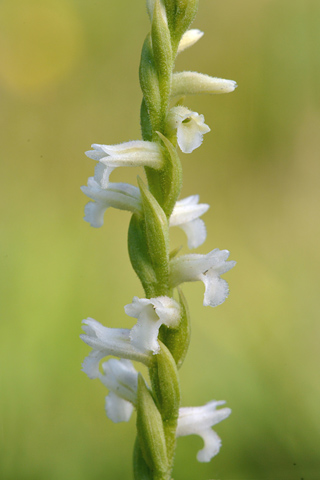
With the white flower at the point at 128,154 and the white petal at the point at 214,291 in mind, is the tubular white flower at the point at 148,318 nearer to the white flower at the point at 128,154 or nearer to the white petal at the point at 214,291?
the white petal at the point at 214,291

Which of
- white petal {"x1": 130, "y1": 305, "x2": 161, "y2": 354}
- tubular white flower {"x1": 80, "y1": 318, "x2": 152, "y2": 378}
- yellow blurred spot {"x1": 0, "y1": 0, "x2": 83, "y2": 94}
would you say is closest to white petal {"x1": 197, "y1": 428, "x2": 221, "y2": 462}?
tubular white flower {"x1": 80, "y1": 318, "x2": 152, "y2": 378}

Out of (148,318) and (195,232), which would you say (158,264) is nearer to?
(148,318)

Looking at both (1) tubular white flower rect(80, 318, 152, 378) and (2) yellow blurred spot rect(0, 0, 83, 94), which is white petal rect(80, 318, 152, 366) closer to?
(1) tubular white flower rect(80, 318, 152, 378)

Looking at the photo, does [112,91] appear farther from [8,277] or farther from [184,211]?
[184,211]

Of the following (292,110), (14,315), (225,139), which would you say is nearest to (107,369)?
(14,315)

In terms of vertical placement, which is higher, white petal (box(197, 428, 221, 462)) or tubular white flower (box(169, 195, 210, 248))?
tubular white flower (box(169, 195, 210, 248))

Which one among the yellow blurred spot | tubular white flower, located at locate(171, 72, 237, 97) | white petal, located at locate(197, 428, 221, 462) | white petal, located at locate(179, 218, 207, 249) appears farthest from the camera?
the yellow blurred spot
